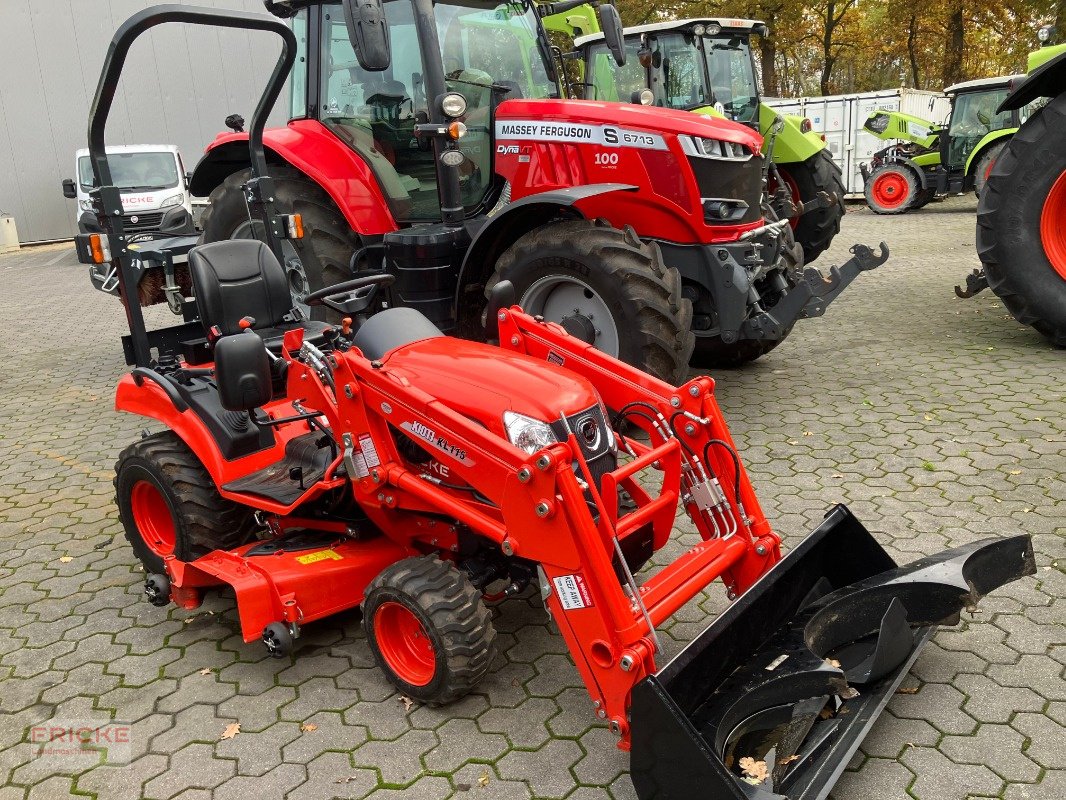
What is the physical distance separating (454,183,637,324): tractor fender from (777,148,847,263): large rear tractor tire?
3338 millimetres

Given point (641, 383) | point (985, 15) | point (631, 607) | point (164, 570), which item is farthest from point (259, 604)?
point (985, 15)

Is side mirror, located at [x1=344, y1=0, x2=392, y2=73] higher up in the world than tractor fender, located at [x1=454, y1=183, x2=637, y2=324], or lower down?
higher up

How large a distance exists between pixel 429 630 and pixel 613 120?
3544 mm

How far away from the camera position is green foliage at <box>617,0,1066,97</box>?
23188 mm

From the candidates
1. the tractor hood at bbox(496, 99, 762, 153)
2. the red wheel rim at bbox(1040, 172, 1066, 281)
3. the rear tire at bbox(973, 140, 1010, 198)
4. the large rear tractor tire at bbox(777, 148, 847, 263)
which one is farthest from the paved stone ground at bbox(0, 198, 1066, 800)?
the rear tire at bbox(973, 140, 1010, 198)

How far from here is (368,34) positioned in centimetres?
445

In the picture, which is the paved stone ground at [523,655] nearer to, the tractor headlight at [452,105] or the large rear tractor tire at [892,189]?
the tractor headlight at [452,105]

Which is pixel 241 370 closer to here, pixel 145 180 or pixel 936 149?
pixel 145 180

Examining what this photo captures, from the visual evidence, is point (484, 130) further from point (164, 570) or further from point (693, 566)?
point (693, 566)

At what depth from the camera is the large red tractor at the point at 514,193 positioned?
16.1ft

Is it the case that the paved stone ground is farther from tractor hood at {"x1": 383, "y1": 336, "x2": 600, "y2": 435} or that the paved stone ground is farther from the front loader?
tractor hood at {"x1": 383, "y1": 336, "x2": 600, "y2": 435}

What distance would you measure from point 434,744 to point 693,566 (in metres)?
0.99

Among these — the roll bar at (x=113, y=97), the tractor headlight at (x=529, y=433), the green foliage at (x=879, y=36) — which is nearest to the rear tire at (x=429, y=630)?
the tractor headlight at (x=529, y=433)

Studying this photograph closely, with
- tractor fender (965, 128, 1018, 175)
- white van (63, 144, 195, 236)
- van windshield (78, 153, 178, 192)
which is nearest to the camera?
tractor fender (965, 128, 1018, 175)
